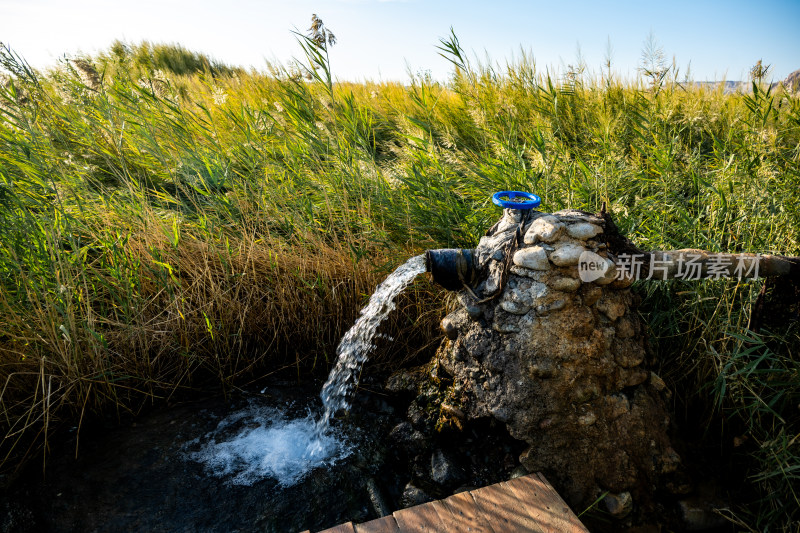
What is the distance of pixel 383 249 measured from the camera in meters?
2.67

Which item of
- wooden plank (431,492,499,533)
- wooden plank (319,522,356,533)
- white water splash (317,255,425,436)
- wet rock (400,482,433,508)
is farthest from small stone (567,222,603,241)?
wooden plank (319,522,356,533)

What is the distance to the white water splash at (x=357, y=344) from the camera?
87.4 inches

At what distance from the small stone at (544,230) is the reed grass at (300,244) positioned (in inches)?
29.1

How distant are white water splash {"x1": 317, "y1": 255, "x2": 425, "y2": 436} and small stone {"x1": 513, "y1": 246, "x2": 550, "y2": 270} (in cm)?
59

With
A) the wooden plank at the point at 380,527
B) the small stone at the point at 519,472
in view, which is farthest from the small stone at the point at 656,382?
the wooden plank at the point at 380,527

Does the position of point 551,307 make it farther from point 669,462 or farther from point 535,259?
Answer: point 669,462

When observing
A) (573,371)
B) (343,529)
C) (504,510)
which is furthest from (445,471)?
(573,371)

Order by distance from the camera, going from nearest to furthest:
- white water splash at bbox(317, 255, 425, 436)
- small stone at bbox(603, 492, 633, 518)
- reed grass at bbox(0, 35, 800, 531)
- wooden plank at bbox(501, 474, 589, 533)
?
wooden plank at bbox(501, 474, 589, 533) < small stone at bbox(603, 492, 633, 518) < reed grass at bbox(0, 35, 800, 531) < white water splash at bbox(317, 255, 425, 436)

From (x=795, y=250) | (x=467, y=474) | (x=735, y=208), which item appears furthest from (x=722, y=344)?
(x=467, y=474)

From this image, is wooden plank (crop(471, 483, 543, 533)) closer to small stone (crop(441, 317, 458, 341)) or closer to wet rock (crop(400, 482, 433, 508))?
wet rock (crop(400, 482, 433, 508))

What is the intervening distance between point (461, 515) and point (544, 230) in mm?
1076

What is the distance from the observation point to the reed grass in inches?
76.1

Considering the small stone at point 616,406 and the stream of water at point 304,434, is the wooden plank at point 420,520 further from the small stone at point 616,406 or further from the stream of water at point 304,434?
the small stone at point 616,406

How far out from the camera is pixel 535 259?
1701mm
